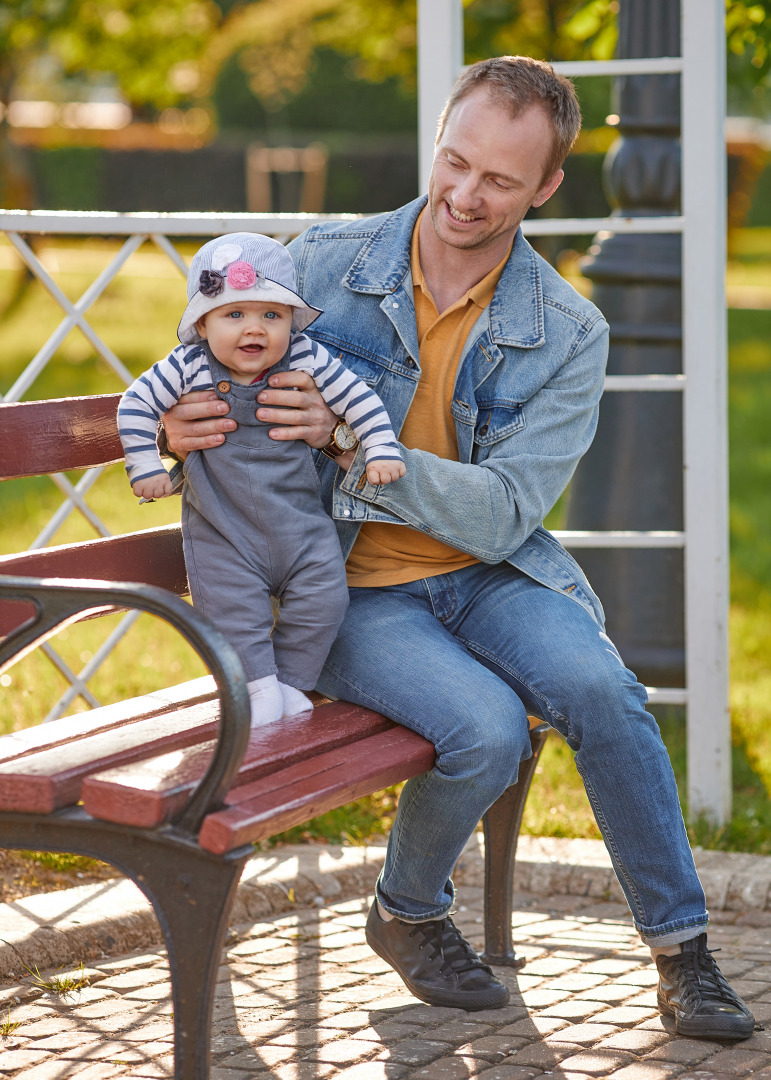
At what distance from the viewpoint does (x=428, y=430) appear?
2627mm

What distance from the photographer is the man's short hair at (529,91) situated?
2.46m

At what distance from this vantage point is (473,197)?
2.47 m

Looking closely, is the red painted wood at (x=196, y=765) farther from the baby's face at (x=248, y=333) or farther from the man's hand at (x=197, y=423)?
the baby's face at (x=248, y=333)

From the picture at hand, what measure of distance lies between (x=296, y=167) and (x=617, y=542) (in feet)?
58.8

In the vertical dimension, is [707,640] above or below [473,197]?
below

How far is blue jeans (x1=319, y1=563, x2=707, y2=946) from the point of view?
232 centimetres

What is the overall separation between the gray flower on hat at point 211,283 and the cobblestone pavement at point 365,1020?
129 cm

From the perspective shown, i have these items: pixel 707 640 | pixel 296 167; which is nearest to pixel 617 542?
pixel 707 640

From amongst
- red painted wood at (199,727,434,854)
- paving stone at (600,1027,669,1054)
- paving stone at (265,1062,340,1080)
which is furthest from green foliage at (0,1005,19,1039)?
paving stone at (600,1027,669,1054)

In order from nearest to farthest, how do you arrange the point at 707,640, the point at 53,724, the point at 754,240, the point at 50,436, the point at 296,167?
1. the point at 53,724
2. the point at 50,436
3. the point at 707,640
4. the point at 296,167
5. the point at 754,240

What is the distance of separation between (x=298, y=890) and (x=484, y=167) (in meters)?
1.69

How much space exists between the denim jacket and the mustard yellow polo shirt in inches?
1.4

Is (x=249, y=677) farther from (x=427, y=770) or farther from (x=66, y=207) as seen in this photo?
(x=66, y=207)

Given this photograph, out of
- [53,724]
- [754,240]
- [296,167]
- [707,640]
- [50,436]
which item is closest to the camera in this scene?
[53,724]
